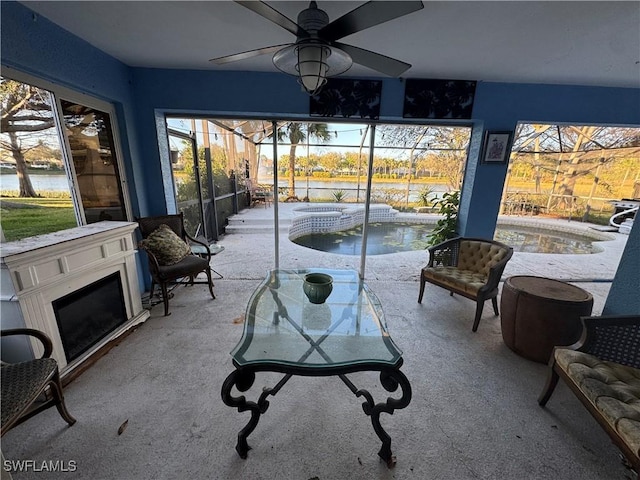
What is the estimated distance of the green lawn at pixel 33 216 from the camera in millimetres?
1660

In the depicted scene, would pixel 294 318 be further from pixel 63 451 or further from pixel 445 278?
pixel 445 278

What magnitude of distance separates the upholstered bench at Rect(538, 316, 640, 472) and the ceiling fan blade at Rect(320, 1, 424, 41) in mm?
1854

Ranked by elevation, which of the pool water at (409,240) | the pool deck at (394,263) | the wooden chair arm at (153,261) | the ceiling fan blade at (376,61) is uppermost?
the ceiling fan blade at (376,61)

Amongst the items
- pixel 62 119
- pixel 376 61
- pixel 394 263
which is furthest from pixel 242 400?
pixel 394 263

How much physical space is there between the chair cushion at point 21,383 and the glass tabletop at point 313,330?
2.89 feet

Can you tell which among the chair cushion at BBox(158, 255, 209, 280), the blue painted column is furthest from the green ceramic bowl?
the blue painted column

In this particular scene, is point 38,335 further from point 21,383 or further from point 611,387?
point 611,387

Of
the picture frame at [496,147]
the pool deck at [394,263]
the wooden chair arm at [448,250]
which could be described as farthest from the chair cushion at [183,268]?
the picture frame at [496,147]

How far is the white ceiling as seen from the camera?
1.57 meters

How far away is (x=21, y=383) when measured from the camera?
114cm

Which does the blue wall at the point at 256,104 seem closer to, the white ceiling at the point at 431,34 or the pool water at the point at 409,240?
the white ceiling at the point at 431,34

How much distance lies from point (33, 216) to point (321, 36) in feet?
7.60

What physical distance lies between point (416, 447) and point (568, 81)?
379cm

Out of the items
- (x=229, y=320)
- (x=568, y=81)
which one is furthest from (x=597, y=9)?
(x=229, y=320)
